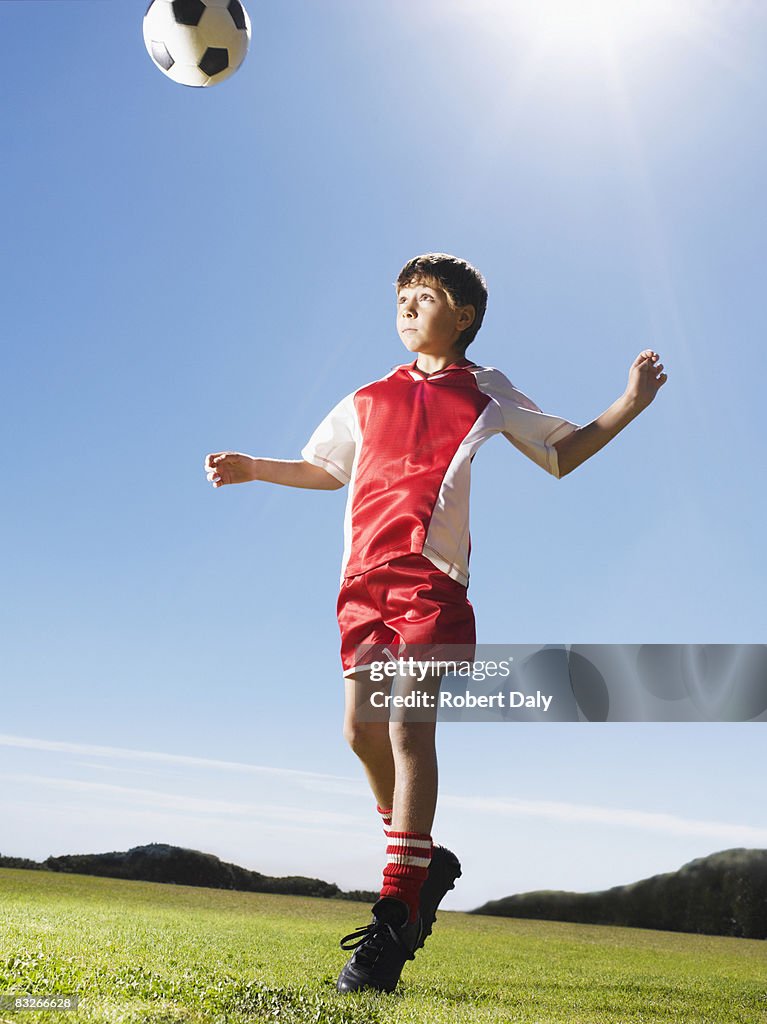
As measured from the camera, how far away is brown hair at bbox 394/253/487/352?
3576 mm

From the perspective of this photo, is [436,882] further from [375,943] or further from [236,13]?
[236,13]

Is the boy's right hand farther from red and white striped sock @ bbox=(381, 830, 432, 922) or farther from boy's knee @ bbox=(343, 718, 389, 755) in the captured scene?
red and white striped sock @ bbox=(381, 830, 432, 922)

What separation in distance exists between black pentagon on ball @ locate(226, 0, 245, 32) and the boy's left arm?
9.29 ft

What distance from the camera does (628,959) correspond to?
15.4ft

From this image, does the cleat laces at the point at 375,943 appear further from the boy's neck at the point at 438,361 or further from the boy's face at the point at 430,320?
the boy's face at the point at 430,320

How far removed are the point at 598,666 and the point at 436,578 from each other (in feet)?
3.59

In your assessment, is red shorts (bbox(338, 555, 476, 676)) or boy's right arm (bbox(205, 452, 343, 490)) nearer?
red shorts (bbox(338, 555, 476, 676))

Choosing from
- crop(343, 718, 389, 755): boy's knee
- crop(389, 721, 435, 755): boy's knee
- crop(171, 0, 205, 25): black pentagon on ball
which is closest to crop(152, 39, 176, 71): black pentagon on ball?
crop(171, 0, 205, 25): black pentagon on ball

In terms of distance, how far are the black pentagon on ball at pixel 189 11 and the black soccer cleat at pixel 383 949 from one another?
4.28m

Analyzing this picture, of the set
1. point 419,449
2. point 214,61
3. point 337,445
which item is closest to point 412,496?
point 419,449

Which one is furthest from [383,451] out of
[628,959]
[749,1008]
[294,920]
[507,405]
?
[294,920]

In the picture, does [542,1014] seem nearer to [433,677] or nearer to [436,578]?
[433,677]

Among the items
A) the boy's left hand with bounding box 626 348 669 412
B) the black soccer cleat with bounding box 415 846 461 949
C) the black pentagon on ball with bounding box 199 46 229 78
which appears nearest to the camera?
the black soccer cleat with bounding box 415 846 461 949

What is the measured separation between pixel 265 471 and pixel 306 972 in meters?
1.92
